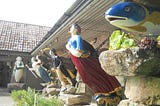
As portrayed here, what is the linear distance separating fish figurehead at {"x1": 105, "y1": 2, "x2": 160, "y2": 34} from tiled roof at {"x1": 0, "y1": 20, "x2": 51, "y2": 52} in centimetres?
1422

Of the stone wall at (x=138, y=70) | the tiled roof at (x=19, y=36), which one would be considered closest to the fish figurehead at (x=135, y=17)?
the stone wall at (x=138, y=70)

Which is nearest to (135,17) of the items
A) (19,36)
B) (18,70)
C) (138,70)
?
Result: (138,70)

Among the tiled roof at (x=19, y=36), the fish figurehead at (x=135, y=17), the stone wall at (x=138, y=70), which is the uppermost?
the tiled roof at (x=19, y=36)

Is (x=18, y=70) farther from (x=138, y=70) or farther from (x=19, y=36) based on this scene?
(x=138, y=70)

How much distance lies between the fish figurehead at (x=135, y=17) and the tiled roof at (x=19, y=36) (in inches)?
560

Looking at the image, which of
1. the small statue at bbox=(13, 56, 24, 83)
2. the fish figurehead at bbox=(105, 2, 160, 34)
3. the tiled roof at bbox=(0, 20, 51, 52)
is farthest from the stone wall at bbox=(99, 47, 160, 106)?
the tiled roof at bbox=(0, 20, 51, 52)

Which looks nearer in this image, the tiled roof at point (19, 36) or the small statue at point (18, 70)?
the small statue at point (18, 70)

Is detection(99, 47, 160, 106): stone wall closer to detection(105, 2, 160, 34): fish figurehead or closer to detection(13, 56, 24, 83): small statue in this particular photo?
detection(105, 2, 160, 34): fish figurehead

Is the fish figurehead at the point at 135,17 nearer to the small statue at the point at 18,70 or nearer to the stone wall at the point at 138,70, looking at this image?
the stone wall at the point at 138,70

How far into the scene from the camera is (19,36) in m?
18.2

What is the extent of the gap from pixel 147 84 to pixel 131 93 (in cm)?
20

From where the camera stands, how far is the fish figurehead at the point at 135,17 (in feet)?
8.82

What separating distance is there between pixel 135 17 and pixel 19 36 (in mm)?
16217

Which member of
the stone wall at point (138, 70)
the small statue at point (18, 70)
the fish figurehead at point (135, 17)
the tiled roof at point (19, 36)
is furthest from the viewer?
the tiled roof at point (19, 36)
